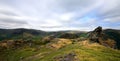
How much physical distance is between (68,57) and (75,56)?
8264 millimetres

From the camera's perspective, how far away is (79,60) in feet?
612

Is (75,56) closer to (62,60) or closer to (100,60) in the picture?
(62,60)

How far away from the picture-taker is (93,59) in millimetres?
197250

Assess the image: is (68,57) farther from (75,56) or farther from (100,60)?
(100,60)

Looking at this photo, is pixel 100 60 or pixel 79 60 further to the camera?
pixel 100 60

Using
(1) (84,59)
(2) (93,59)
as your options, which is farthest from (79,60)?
(2) (93,59)

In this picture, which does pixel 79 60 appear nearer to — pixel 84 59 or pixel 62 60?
pixel 84 59

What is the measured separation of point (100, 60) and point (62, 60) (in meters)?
43.7

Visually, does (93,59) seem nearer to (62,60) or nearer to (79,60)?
(79,60)

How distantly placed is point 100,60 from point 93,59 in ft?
28.6

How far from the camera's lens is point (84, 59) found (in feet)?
630


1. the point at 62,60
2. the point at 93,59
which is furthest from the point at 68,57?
the point at 93,59

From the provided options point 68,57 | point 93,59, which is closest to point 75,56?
point 68,57

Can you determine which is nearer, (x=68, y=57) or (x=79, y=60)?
(x=79, y=60)
